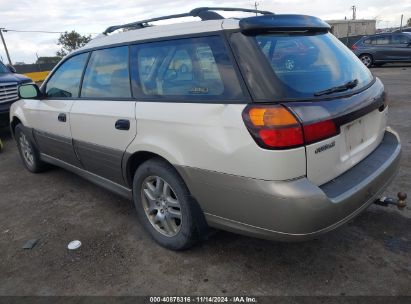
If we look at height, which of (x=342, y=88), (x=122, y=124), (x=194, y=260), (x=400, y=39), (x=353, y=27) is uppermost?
(x=342, y=88)

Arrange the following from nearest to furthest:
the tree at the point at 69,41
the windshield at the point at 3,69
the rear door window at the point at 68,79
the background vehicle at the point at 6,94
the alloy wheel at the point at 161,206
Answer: the alloy wheel at the point at 161,206 < the rear door window at the point at 68,79 < the background vehicle at the point at 6,94 < the windshield at the point at 3,69 < the tree at the point at 69,41

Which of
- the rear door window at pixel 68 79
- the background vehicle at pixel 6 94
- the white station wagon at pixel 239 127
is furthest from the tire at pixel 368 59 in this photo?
the rear door window at pixel 68 79

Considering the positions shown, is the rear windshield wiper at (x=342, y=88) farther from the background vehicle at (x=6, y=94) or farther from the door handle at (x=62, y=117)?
the background vehicle at (x=6, y=94)

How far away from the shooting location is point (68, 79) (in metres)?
3.99

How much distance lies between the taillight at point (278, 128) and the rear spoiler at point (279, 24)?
1.79ft

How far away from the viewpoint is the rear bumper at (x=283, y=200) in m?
2.18

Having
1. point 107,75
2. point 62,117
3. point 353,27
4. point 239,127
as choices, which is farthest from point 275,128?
point 353,27

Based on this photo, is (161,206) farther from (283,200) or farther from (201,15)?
(201,15)

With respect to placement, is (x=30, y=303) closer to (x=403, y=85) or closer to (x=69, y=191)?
(x=69, y=191)

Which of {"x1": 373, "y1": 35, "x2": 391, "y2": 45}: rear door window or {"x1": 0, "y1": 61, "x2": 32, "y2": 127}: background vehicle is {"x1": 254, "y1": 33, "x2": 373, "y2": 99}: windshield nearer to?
{"x1": 0, "y1": 61, "x2": 32, "y2": 127}: background vehicle

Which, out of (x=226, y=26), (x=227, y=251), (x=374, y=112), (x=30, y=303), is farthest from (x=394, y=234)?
(x=30, y=303)

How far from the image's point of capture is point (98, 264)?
2.93 meters

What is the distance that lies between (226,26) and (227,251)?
5.58 feet

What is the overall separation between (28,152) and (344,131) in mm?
4359
